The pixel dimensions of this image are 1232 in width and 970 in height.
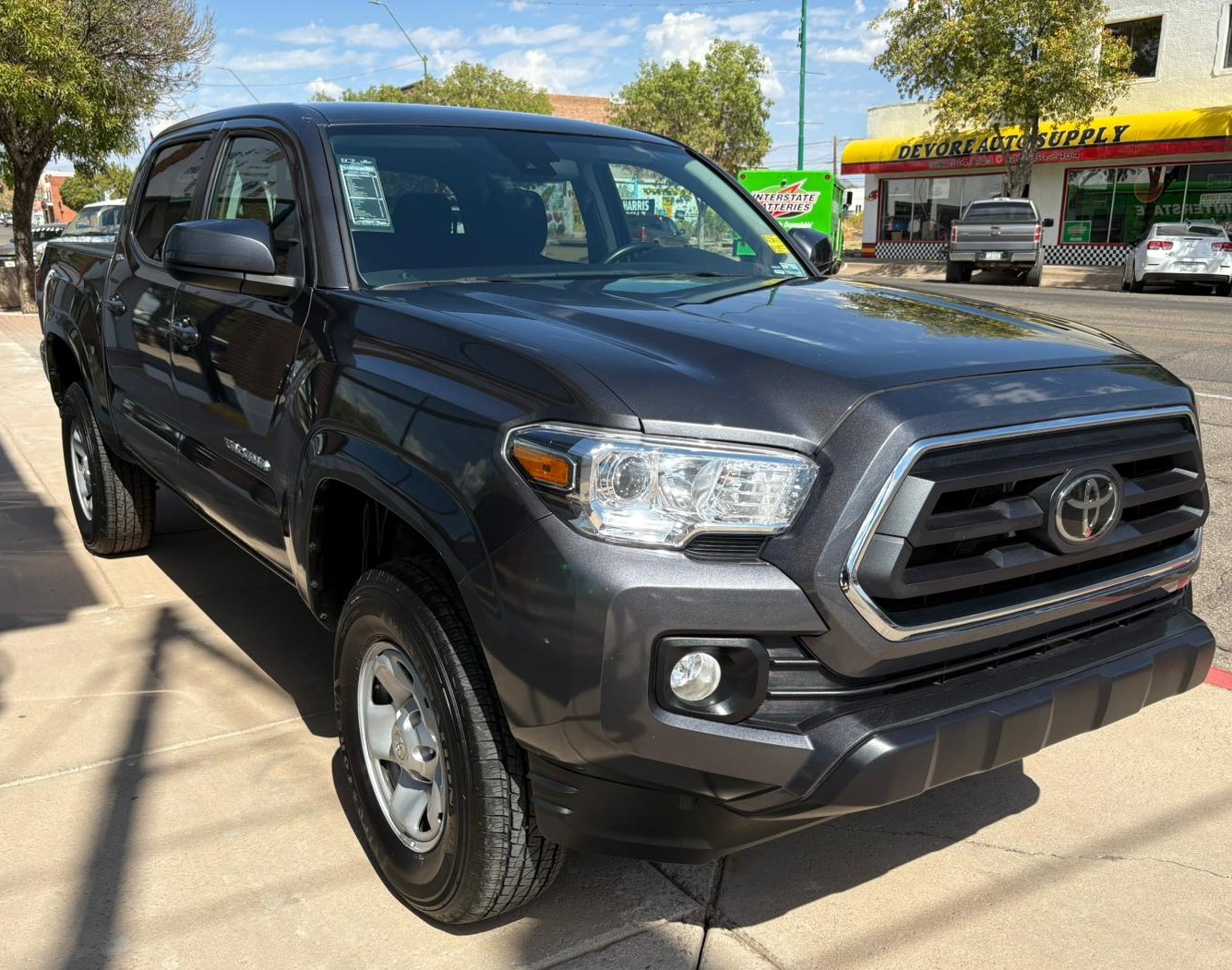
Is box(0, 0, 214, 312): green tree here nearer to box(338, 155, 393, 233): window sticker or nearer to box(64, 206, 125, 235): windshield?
box(64, 206, 125, 235): windshield

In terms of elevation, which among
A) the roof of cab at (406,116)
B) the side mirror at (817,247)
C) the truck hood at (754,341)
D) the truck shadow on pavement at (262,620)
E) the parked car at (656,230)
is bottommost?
the truck shadow on pavement at (262,620)

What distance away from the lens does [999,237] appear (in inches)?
951

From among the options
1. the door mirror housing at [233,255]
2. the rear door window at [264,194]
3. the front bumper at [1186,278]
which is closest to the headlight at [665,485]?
the door mirror housing at [233,255]

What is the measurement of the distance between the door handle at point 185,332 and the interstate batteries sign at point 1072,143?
27.8m

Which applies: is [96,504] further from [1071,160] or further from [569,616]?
[1071,160]

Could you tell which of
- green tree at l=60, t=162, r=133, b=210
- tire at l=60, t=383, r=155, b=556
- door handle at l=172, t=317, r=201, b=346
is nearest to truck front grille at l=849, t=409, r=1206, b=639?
door handle at l=172, t=317, r=201, b=346

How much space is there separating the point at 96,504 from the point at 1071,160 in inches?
1256

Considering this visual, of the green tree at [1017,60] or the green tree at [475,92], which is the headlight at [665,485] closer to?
the green tree at [1017,60]

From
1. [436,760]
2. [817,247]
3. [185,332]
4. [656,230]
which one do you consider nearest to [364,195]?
[185,332]

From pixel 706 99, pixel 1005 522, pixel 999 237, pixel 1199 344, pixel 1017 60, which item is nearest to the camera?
pixel 1005 522

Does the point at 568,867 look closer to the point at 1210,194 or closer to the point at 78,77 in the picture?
the point at 78,77

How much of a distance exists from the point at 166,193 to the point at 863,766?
3.66 meters

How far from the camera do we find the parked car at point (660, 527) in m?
2.03

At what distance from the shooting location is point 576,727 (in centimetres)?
204
